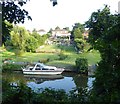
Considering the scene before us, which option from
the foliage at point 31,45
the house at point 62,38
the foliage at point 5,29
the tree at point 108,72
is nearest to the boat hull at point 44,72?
the foliage at point 31,45

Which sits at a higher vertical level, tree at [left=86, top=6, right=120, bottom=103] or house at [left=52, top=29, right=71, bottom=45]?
house at [left=52, top=29, right=71, bottom=45]

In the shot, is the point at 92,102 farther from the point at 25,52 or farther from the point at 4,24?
the point at 25,52

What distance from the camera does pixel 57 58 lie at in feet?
72.9

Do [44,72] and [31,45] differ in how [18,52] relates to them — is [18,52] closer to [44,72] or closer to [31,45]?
[31,45]

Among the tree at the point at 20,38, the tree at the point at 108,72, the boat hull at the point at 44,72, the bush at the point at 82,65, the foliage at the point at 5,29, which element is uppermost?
the tree at the point at 20,38

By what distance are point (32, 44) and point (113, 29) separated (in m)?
21.1

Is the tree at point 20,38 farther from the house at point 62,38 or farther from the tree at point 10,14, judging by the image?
the tree at point 10,14

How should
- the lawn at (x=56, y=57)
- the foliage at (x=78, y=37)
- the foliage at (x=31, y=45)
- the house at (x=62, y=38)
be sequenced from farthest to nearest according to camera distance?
the house at (x=62, y=38)
the foliage at (x=31, y=45)
the foliage at (x=78, y=37)
the lawn at (x=56, y=57)

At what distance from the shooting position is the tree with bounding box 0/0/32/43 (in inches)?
148

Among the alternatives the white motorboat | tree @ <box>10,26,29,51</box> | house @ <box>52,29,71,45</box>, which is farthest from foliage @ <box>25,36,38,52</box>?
the white motorboat

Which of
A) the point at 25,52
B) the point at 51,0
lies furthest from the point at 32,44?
the point at 51,0

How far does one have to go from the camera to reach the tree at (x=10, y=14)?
376 cm

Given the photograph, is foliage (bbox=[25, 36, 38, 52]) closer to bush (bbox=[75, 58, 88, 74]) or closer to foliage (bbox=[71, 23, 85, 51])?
foliage (bbox=[71, 23, 85, 51])

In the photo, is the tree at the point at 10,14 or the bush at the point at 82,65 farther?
the bush at the point at 82,65
